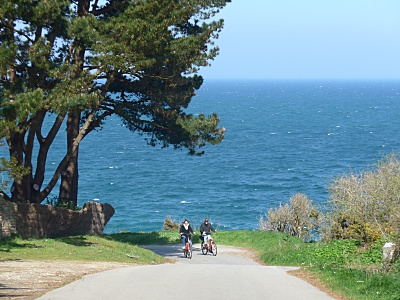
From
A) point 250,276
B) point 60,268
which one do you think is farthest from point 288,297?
point 60,268

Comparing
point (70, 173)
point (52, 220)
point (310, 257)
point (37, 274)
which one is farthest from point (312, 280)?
point (70, 173)

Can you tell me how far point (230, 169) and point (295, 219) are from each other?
41.0m

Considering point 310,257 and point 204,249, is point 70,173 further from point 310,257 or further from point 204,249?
point 310,257

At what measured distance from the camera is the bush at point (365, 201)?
24.2 m

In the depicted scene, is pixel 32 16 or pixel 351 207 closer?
pixel 32 16

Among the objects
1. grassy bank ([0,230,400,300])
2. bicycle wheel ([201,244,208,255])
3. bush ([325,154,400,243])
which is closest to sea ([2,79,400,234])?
bush ([325,154,400,243])

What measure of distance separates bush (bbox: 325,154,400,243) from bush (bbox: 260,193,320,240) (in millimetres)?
9904

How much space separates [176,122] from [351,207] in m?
7.55

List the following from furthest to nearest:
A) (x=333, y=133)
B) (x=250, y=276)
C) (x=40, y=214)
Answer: (x=333, y=133), (x=40, y=214), (x=250, y=276)

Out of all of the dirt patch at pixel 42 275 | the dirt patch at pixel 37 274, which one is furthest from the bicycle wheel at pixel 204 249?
the dirt patch at pixel 37 274

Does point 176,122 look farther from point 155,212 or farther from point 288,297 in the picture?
point 155,212

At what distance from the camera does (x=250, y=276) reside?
1733cm

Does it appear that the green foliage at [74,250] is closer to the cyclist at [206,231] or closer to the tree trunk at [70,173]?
the tree trunk at [70,173]

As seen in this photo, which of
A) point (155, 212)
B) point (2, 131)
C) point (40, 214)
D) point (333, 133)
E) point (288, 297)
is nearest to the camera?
point (288, 297)
